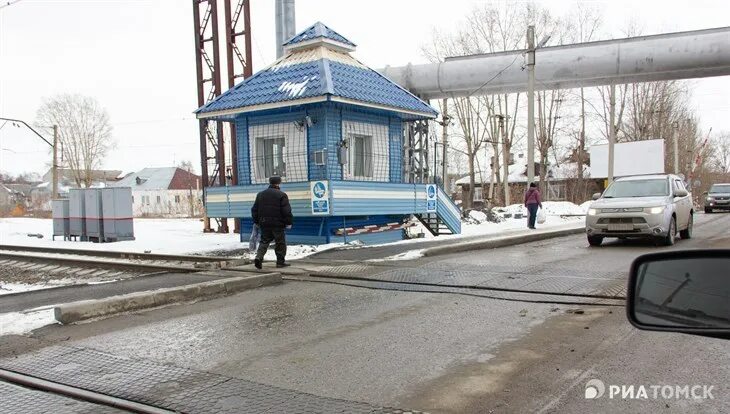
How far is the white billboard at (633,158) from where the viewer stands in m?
42.5

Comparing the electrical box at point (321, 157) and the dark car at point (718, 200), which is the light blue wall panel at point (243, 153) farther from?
the dark car at point (718, 200)

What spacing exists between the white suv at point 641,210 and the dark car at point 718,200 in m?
22.1

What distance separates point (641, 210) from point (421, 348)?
31.4 feet

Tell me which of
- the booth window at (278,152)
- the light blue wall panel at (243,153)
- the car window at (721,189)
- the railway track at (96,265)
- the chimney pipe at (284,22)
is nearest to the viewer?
the railway track at (96,265)

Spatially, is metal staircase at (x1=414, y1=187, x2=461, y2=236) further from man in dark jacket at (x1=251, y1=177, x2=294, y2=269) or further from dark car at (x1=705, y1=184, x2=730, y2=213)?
dark car at (x1=705, y1=184, x2=730, y2=213)

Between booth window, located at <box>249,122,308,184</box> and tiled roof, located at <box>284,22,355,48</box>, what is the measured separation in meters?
2.68

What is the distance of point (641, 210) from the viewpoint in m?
13.2

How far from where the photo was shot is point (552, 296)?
7973 millimetres

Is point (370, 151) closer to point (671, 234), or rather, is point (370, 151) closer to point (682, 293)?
point (671, 234)

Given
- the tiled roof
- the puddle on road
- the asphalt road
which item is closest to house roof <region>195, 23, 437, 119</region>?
the tiled roof

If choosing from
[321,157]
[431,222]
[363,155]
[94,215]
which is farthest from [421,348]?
[94,215]

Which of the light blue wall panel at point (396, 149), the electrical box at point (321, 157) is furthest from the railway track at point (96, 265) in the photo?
the light blue wall panel at point (396, 149)

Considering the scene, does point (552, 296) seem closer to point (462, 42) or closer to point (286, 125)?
point (286, 125)

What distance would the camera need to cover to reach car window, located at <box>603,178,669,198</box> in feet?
46.0
